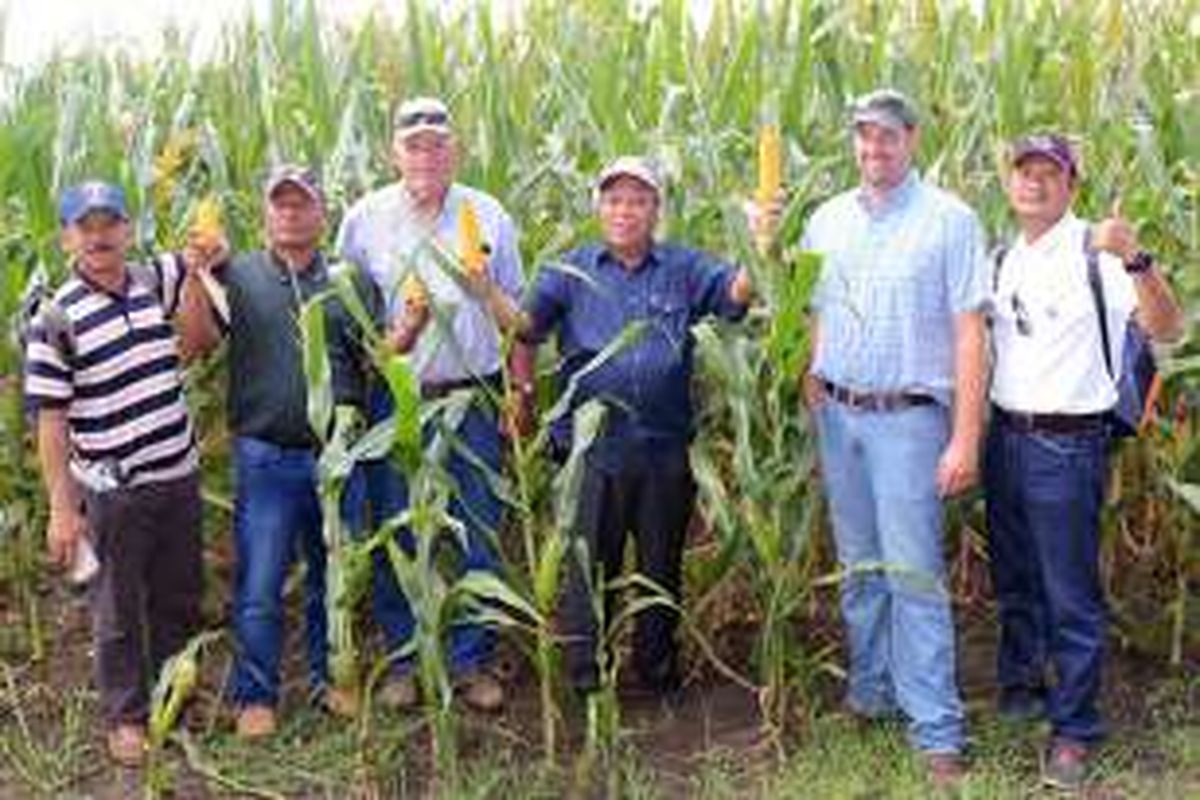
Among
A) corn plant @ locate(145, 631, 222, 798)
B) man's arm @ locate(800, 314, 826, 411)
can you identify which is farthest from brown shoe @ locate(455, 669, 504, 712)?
man's arm @ locate(800, 314, 826, 411)

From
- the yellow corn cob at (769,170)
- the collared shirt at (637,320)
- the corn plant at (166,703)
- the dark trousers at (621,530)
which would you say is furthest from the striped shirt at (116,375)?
the yellow corn cob at (769,170)

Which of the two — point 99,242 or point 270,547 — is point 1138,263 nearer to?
point 270,547

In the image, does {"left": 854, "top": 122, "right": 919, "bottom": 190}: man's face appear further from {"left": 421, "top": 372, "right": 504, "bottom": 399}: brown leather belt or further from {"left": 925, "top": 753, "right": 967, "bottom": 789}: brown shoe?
{"left": 925, "top": 753, "right": 967, "bottom": 789}: brown shoe

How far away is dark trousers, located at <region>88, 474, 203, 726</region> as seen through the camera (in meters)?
4.85

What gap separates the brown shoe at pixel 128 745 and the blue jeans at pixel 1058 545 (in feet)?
7.52

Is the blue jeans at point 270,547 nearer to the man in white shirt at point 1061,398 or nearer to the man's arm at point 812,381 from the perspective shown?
the man's arm at point 812,381

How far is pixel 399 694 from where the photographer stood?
5156mm

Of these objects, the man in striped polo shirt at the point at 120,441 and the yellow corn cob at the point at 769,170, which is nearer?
the yellow corn cob at the point at 769,170

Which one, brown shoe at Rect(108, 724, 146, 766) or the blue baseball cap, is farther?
brown shoe at Rect(108, 724, 146, 766)

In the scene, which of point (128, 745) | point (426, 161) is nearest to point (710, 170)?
point (426, 161)

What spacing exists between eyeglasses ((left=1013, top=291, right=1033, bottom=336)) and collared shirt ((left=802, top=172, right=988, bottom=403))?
0.31ft

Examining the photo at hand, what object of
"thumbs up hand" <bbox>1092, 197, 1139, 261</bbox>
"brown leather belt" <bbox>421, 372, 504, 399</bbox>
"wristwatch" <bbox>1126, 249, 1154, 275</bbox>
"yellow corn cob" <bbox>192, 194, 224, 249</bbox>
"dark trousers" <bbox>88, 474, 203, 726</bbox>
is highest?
"yellow corn cob" <bbox>192, 194, 224, 249</bbox>

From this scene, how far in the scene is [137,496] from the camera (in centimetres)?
483

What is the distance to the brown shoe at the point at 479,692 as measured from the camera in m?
5.20
